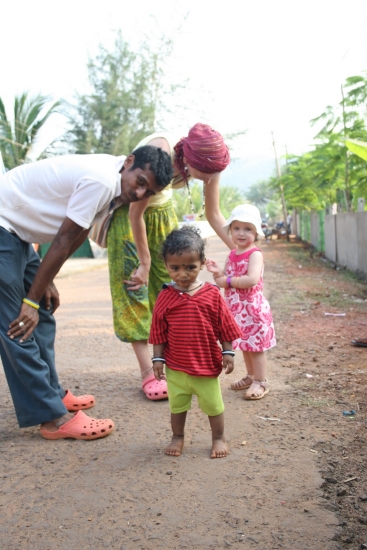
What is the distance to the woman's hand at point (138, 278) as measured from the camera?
391cm

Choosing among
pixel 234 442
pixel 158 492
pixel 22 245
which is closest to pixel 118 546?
pixel 158 492

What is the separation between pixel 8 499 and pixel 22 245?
4.22 ft

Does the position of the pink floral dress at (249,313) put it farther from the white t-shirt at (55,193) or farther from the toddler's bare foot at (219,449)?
the white t-shirt at (55,193)

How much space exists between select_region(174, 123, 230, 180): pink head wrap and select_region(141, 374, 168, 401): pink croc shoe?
1.42 meters

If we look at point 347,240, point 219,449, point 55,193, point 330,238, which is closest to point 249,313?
point 219,449

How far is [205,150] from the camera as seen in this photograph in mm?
3445

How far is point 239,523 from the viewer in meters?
2.31

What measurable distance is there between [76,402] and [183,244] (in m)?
1.46

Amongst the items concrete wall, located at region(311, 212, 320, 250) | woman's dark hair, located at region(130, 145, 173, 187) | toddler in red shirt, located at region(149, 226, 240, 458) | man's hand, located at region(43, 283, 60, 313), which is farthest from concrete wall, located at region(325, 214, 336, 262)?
toddler in red shirt, located at region(149, 226, 240, 458)

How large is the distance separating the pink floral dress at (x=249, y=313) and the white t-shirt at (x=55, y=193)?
1167 millimetres

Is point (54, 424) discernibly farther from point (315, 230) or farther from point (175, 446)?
point (315, 230)

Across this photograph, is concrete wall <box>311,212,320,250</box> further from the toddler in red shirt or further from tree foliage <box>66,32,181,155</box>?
the toddler in red shirt

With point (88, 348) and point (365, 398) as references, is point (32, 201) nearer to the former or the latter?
point (365, 398)

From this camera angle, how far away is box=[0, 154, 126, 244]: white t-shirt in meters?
2.96
